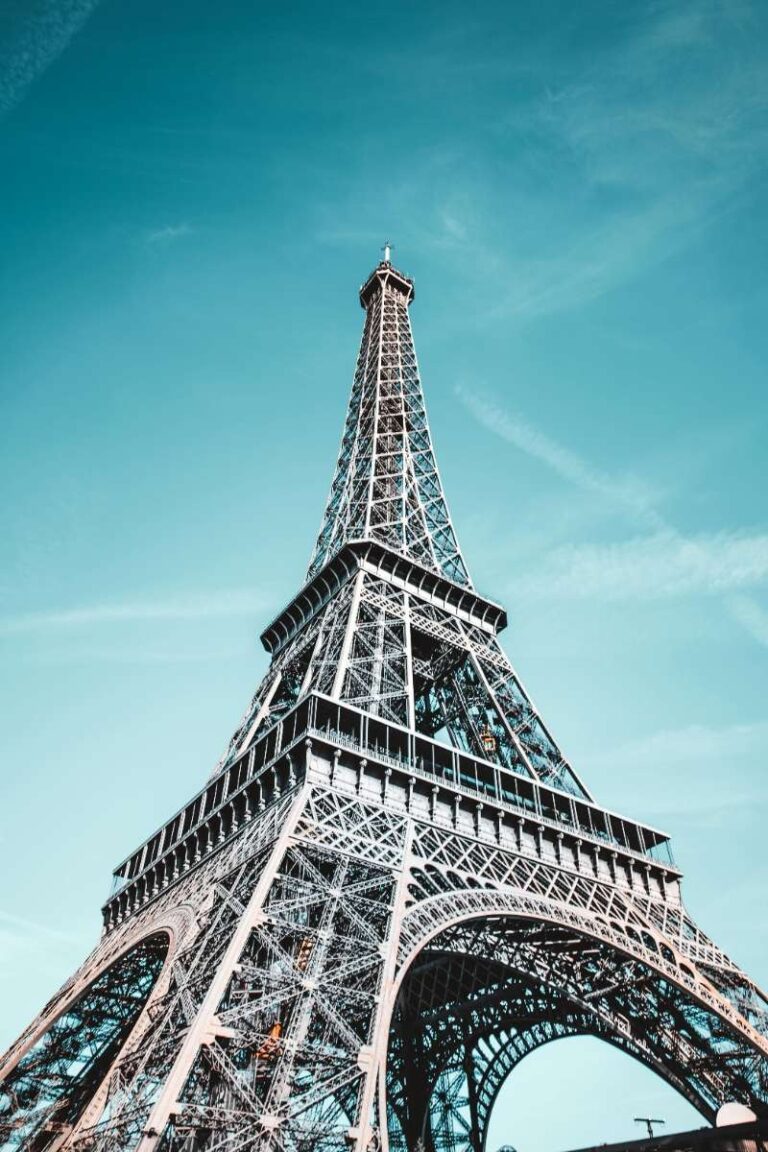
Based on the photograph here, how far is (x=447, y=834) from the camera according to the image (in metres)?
25.9

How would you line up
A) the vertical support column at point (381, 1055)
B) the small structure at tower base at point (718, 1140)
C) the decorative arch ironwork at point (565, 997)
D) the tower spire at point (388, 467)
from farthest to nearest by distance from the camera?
the tower spire at point (388, 467) → the decorative arch ironwork at point (565, 997) → the vertical support column at point (381, 1055) → the small structure at tower base at point (718, 1140)

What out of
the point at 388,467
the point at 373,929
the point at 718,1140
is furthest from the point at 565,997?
the point at 388,467

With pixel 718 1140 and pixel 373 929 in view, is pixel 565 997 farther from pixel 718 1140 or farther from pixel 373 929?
pixel 718 1140

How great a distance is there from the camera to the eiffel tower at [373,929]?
17.1 meters

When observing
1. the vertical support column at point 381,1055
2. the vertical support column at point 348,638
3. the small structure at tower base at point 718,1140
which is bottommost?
the small structure at tower base at point 718,1140

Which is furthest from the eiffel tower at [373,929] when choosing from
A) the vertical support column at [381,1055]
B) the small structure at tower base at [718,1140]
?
Result: the small structure at tower base at [718,1140]

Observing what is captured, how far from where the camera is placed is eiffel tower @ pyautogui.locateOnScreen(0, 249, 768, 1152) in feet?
56.2

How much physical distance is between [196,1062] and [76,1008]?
15811mm

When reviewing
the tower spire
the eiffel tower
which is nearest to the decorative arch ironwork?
the eiffel tower

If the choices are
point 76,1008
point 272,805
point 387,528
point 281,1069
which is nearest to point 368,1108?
point 281,1069

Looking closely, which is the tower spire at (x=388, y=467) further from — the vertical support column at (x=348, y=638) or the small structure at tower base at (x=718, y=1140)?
the small structure at tower base at (x=718, y=1140)

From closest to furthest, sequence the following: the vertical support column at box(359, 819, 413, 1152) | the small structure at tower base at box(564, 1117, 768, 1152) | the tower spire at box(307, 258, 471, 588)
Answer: the small structure at tower base at box(564, 1117, 768, 1152), the vertical support column at box(359, 819, 413, 1152), the tower spire at box(307, 258, 471, 588)

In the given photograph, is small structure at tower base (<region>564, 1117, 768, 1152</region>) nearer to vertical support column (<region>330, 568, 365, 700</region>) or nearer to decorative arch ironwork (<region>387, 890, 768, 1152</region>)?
decorative arch ironwork (<region>387, 890, 768, 1152</region>)

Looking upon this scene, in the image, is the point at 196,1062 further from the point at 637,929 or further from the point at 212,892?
the point at 637,929
